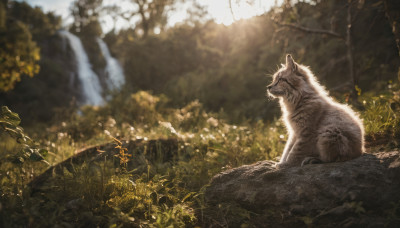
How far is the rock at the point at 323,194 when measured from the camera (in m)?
2.29

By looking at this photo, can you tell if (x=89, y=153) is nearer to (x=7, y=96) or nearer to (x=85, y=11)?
(x=7, y=96)

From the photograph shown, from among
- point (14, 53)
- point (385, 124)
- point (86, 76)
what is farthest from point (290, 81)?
point (86, 76)

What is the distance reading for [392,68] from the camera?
771 centimetres

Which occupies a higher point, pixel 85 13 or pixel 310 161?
pixel 85 13

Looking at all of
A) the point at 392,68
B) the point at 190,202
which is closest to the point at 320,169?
the point at 190,202

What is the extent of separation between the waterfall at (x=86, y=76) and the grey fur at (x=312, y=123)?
18675 mm

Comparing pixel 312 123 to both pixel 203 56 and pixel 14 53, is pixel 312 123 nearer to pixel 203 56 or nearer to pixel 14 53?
pixel 14 53

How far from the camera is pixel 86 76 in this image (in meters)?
23.7

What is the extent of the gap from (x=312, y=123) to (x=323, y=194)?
1.04m

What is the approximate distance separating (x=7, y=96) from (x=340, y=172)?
2215 centimetres

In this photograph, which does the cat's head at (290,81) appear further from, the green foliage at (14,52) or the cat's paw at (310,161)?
the green foliage at (14,52)

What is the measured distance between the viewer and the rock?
229cm

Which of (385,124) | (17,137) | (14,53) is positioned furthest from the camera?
(14,53)

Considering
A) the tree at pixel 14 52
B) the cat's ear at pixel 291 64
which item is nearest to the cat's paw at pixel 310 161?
the cat's ear at pixel 291 64
